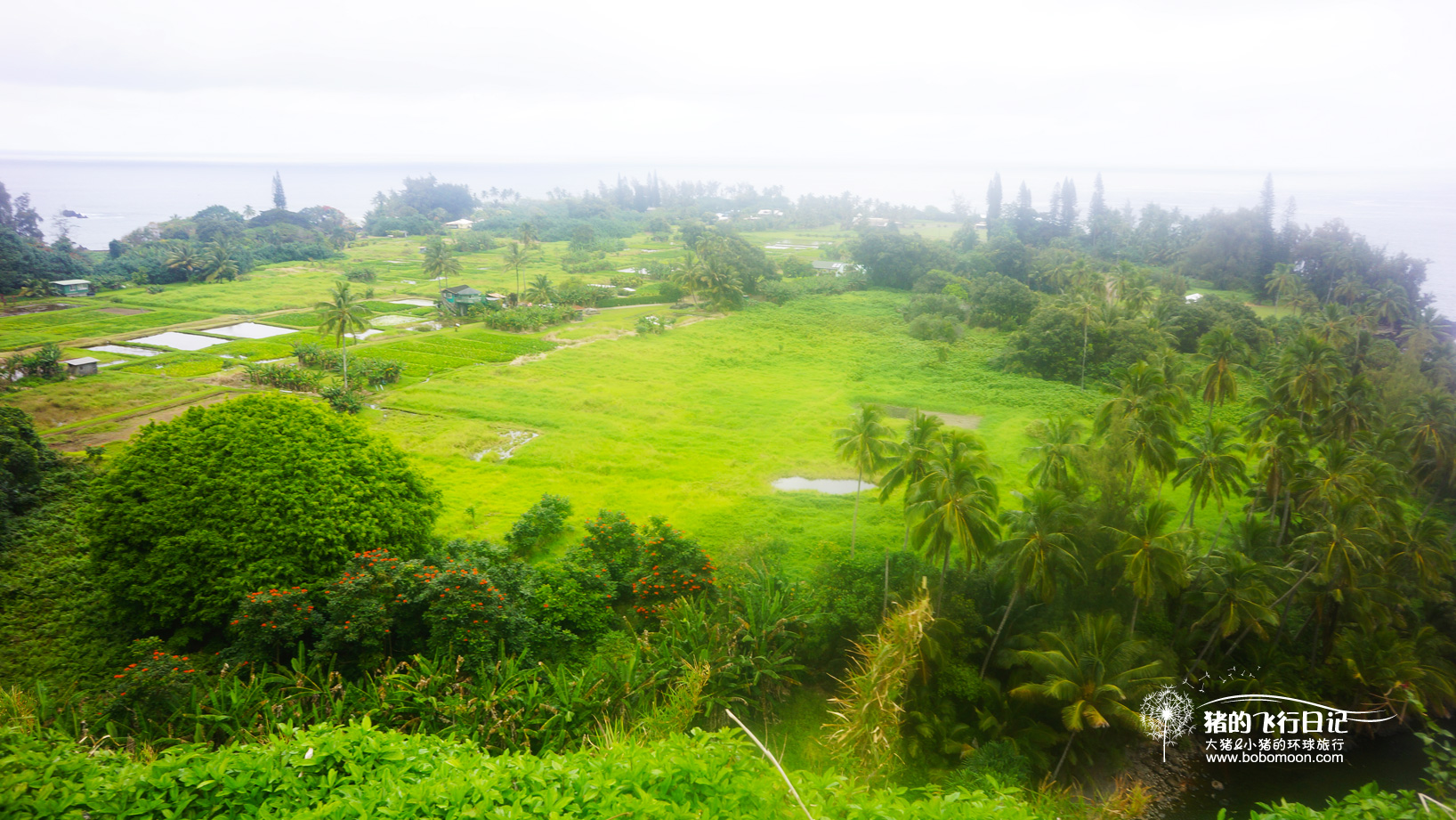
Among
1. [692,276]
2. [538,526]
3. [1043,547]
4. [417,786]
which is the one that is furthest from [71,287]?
[1043,547]

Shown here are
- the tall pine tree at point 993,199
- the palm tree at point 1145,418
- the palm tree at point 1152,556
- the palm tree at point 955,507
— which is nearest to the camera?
the palm tree at point 1152,556

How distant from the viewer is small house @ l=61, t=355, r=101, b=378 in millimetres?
29391

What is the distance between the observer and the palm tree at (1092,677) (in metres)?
12.9

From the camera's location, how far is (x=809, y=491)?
77.9ft

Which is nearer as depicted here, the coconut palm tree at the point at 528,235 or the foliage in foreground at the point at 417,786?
the foliage in foreground at the point at 417,786

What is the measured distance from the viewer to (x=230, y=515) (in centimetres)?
1452

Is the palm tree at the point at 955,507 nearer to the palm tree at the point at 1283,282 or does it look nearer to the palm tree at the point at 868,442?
the palm tree at the point at 868,442

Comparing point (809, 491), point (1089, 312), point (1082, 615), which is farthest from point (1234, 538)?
point (1089, 312)

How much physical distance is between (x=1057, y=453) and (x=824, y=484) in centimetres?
897

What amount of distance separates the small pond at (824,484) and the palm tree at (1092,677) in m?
10.4

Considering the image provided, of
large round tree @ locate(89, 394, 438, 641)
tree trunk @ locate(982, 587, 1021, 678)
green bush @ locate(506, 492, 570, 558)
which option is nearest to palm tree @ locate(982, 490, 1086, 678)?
tree trunk @ locate(982, 587, 1021, 678)

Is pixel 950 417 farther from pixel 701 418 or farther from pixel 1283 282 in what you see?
pixel 1283 282

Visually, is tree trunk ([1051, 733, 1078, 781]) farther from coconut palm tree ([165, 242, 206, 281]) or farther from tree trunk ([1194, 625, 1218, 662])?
coconut palm tree ([165, 242, 206, 281])

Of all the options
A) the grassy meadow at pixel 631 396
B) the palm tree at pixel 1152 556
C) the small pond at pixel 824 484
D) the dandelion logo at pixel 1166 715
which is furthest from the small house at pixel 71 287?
the dandelion logo at pixel 1166 715
